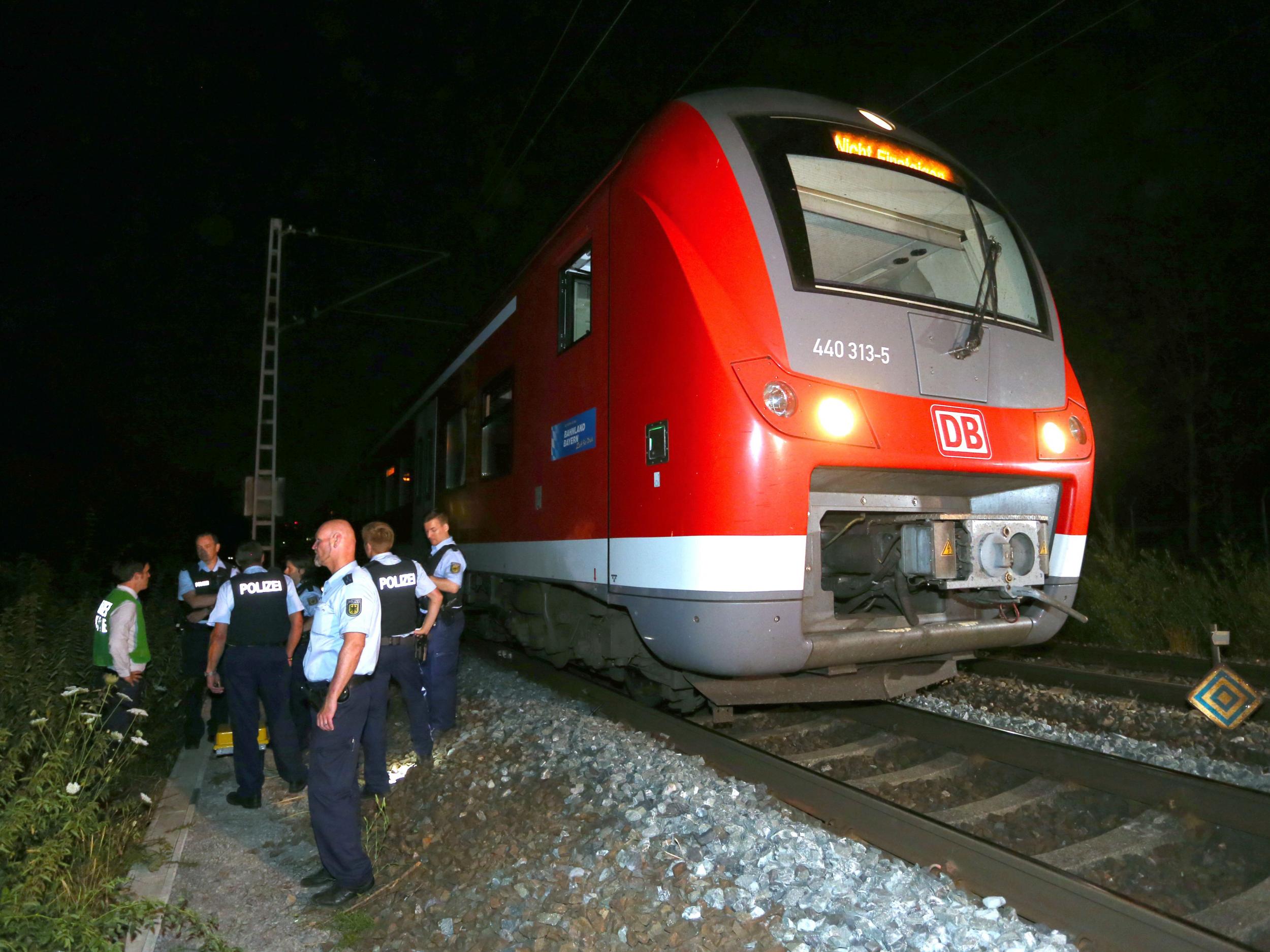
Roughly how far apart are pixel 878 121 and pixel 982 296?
51.5 inches

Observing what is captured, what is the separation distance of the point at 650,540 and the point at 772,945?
211cm

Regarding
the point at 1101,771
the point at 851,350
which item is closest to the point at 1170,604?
the point at 1101,771

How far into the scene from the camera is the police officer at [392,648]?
4941 mm

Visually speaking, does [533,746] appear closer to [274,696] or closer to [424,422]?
[274,696]

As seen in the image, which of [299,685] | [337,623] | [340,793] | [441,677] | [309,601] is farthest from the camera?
[309,601]

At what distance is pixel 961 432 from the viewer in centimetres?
480

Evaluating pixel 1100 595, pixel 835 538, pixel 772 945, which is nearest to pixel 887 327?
pixel 835 538

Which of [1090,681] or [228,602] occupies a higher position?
[228,602]

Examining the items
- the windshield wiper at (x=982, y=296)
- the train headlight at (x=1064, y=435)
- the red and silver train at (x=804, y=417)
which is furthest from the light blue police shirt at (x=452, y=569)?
the train headlight at (x=1064, y=435)

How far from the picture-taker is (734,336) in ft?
14.5

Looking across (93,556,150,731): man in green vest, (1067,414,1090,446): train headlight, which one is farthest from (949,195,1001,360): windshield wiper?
(93,556,150,731): man in green vest

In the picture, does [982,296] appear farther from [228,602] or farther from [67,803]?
[67,803]

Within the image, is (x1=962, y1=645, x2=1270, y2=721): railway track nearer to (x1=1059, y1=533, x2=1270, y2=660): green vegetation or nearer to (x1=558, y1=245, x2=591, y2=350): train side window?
(x1=1059, y1=533, x2=1270, y2=660): green vegetation

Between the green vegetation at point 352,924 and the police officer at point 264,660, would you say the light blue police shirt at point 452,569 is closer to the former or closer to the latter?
the police officer at point 264,660
